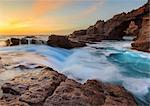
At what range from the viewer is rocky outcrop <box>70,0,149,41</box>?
691 inches

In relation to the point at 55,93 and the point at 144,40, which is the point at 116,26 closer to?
the point at 144,40

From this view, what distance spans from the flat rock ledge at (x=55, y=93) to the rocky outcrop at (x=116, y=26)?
13.5m

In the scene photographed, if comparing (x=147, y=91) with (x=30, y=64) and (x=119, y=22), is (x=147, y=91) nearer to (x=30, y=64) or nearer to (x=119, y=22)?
(x=30, y=64)

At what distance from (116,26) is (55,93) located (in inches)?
696

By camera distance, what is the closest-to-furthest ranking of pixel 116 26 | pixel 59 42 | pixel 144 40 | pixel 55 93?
pixel 55 93
pixel 144 40
pixel 59 42
pixel 116 26

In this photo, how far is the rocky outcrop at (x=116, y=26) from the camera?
17.5m

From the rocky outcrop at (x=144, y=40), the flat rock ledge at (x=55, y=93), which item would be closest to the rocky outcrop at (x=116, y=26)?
the rocky outcrop at (x=144, y=40)

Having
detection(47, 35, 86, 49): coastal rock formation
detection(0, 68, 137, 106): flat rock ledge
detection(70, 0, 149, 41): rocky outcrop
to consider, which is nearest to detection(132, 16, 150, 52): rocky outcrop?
detection(47, 35, 86, 49): coastal rock formation

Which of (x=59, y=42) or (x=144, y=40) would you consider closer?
(x=144, y=40)

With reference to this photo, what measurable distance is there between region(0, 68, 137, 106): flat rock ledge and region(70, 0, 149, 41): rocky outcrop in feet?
44.1

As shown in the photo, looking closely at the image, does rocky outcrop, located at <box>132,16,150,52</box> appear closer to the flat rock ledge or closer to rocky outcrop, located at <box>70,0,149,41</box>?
rocky outcrop, located at <box>70,0,149,41</box>

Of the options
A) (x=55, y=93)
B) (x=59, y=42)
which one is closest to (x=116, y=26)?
(x=59, y=42)

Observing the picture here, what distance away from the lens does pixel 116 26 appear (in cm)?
2023

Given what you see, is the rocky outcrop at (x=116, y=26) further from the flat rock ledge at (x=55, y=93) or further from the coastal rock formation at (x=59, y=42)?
the flat rock ledge at (x=55, y=93)
